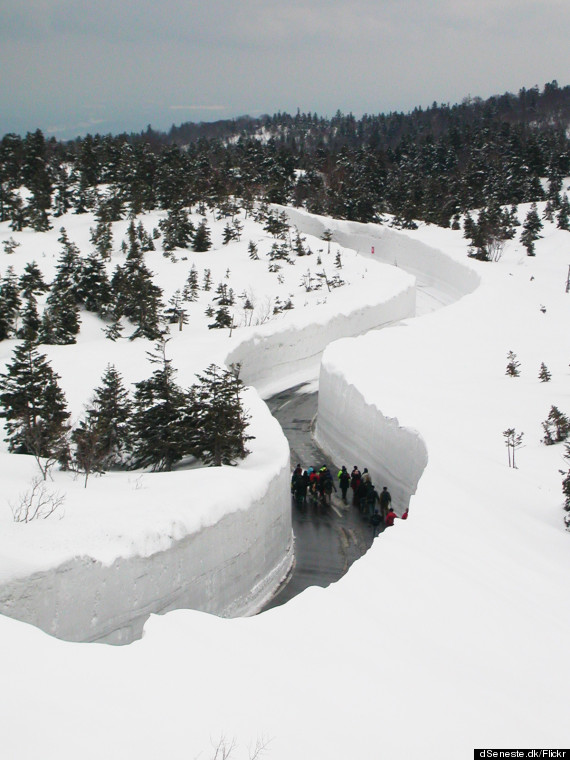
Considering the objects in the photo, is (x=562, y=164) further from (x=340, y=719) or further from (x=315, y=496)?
(x=340, y=719)

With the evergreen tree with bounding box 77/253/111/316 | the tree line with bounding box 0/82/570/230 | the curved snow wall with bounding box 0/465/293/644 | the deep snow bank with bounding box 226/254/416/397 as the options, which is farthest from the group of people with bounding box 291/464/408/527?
the tree line with bounding box 0/82/570/230

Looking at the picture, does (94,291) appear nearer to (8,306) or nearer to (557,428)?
(8,306)

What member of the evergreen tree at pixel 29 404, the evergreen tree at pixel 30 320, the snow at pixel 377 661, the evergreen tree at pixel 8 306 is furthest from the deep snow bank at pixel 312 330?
the snow at pixel 377 661

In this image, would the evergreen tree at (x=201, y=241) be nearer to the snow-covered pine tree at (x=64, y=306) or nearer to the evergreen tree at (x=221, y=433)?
the snow-covered pine tree at (x=64, y=306)

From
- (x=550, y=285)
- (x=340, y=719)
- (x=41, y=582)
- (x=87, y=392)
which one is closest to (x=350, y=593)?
(x=340, y=719)

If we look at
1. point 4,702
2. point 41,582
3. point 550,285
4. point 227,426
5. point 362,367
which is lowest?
point 550,285

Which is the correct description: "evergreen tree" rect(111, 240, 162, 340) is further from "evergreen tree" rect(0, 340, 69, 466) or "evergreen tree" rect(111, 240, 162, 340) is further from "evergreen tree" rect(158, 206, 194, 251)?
"evergreen tree" rect(0, 340, 69, 466)
